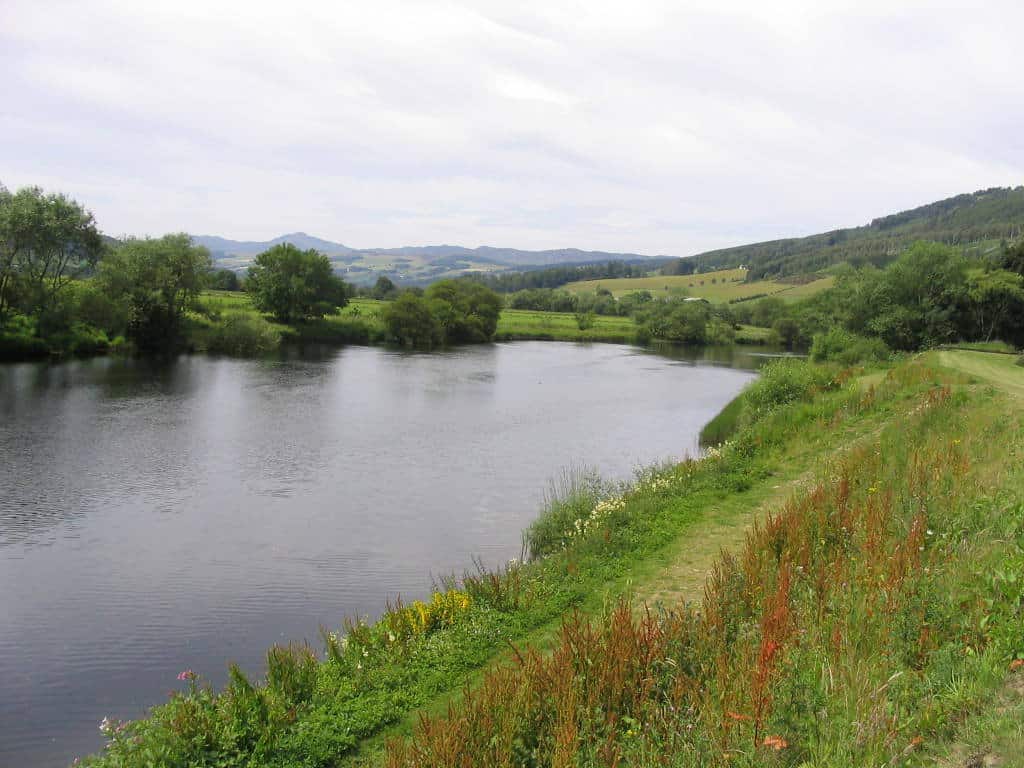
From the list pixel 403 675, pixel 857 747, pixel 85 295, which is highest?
pixel 85 295

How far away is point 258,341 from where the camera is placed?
59875 millimetres

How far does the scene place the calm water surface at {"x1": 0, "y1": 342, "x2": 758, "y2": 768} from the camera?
34.5 feet

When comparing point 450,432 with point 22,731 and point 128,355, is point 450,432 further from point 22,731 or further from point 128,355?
point 128,355

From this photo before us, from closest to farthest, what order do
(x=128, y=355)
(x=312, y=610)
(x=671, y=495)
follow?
1. (x=312, y=610)
2. (x=671, y=495)
3. (x=128, y=355)

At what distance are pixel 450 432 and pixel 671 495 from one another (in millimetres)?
16296

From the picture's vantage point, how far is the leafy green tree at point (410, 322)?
74706mm

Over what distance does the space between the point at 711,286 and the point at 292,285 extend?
384ft

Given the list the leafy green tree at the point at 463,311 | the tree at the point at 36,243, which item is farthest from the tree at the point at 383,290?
the tree at the point at 36,243

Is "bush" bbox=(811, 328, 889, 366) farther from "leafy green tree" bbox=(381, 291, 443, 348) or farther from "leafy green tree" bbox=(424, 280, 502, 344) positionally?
"leafy green tree" bbox=(424, 280, 502, 344)

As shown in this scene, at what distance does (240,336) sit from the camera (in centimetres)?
5853

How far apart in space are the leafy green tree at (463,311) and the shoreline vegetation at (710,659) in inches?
2750

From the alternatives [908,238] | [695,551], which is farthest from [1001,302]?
[908,238]

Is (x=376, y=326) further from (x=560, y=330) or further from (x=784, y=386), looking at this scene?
(x=784, y=386)

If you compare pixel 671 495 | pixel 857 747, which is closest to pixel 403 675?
pixel 857 747
